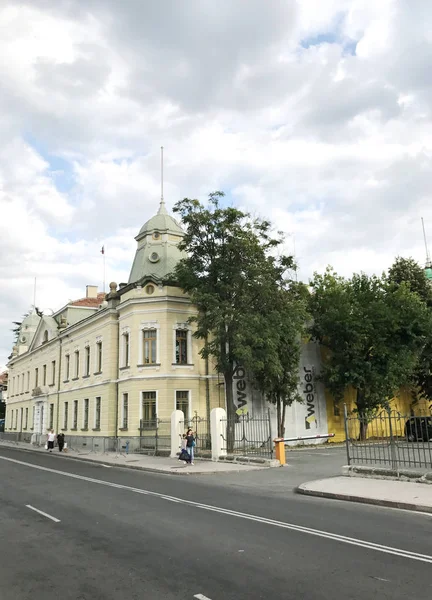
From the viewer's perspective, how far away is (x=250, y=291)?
92.1 ft

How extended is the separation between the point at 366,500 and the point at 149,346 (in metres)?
22.0

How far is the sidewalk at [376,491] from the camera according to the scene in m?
11.4

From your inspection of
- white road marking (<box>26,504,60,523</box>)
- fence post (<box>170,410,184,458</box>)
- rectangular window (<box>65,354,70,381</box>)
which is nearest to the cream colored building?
rectangular window (<box>65,354,70,381</box>)

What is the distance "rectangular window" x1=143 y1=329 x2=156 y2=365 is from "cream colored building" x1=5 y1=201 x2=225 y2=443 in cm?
6

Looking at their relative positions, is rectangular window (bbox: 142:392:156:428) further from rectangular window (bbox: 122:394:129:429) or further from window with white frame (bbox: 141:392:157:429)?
rectangular window (bbox: 122:394:129:429)

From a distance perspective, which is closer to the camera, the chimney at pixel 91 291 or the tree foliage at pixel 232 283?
the tree foliage at pixel 232 283

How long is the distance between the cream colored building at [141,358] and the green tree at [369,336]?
28.4 feet

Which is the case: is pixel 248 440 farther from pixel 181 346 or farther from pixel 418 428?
pixel 418 428

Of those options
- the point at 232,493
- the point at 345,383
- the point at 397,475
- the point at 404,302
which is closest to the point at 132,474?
the point at 232,493

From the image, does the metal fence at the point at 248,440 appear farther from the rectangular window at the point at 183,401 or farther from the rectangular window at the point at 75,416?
the rectangular window at the point at 75,416

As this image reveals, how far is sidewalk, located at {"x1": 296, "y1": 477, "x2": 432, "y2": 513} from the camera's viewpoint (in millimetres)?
11367

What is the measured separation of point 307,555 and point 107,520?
4.54 metres

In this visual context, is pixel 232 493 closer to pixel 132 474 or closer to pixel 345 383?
pixel 132 474

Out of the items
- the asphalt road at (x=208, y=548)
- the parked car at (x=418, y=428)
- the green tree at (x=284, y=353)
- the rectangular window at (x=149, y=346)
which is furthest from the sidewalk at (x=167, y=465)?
the parked car at (x=418, y=428)
